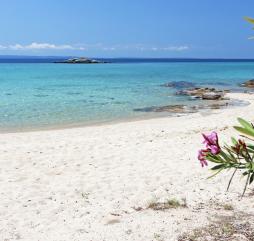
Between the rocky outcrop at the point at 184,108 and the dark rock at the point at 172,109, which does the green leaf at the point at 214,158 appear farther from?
the dark rock at the point at 172,109

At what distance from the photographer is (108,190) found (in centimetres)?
775

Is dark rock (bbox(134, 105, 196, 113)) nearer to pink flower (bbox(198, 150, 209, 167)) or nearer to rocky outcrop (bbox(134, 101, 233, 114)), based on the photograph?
rocky outcrop (bbox(134, 101, 233, 114))

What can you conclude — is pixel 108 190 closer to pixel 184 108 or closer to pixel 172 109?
pixel 172 109

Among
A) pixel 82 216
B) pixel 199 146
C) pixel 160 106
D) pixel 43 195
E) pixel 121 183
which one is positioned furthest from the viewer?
pixel 160 106

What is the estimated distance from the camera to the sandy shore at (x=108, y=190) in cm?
590

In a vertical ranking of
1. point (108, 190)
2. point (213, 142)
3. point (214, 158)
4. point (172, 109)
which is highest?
point (213, 142)

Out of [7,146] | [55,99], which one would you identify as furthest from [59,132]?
[55,99]

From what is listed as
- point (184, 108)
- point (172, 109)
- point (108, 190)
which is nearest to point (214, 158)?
point (108, 190)

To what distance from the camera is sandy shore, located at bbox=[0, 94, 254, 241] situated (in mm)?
5898

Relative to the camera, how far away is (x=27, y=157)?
10602 mm

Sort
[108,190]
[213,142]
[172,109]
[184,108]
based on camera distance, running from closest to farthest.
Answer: [213,142]
[108,190]
[172,109]
[184,108]

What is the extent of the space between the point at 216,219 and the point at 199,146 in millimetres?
5683

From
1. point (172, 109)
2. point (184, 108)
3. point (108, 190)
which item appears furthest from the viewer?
point (184, 108)

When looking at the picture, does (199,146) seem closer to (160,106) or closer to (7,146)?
(7,146)
